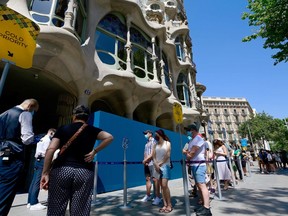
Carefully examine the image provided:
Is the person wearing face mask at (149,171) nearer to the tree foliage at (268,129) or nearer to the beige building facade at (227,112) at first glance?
the tree foliage at (268,129)

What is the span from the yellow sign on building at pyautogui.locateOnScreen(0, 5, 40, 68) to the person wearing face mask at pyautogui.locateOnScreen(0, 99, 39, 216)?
0.89 metres

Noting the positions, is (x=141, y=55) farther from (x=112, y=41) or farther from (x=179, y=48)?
(x=179, y=48)

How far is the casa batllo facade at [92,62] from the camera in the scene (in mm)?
7980

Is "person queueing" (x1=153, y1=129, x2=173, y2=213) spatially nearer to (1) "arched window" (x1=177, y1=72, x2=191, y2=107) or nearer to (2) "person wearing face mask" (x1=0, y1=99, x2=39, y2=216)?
(2) "person wearing face mask" (x1=0, y1=99, x2=39, y2=216)

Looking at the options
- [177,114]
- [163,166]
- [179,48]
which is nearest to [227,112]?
[179,48]

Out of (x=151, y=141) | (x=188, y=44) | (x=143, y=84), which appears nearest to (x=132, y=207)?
(x=151, y=141)

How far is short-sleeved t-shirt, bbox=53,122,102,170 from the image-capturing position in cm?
226

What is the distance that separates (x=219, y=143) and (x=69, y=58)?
7.38 m

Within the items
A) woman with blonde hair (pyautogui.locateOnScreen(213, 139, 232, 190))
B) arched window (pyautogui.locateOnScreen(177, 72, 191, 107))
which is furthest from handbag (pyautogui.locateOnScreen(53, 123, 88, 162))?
arched window (pyautogui.locateOnScreen(177, 72, 191, 107))

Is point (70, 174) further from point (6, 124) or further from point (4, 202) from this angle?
point (6, 124)

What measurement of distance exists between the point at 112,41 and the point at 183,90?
31.5 feet

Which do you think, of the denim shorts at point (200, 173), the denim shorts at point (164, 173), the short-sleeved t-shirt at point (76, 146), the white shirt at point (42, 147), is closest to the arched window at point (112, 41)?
the white shirt at point (42, 147)

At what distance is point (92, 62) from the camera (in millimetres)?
9711

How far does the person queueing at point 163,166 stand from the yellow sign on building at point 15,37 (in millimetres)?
3416
